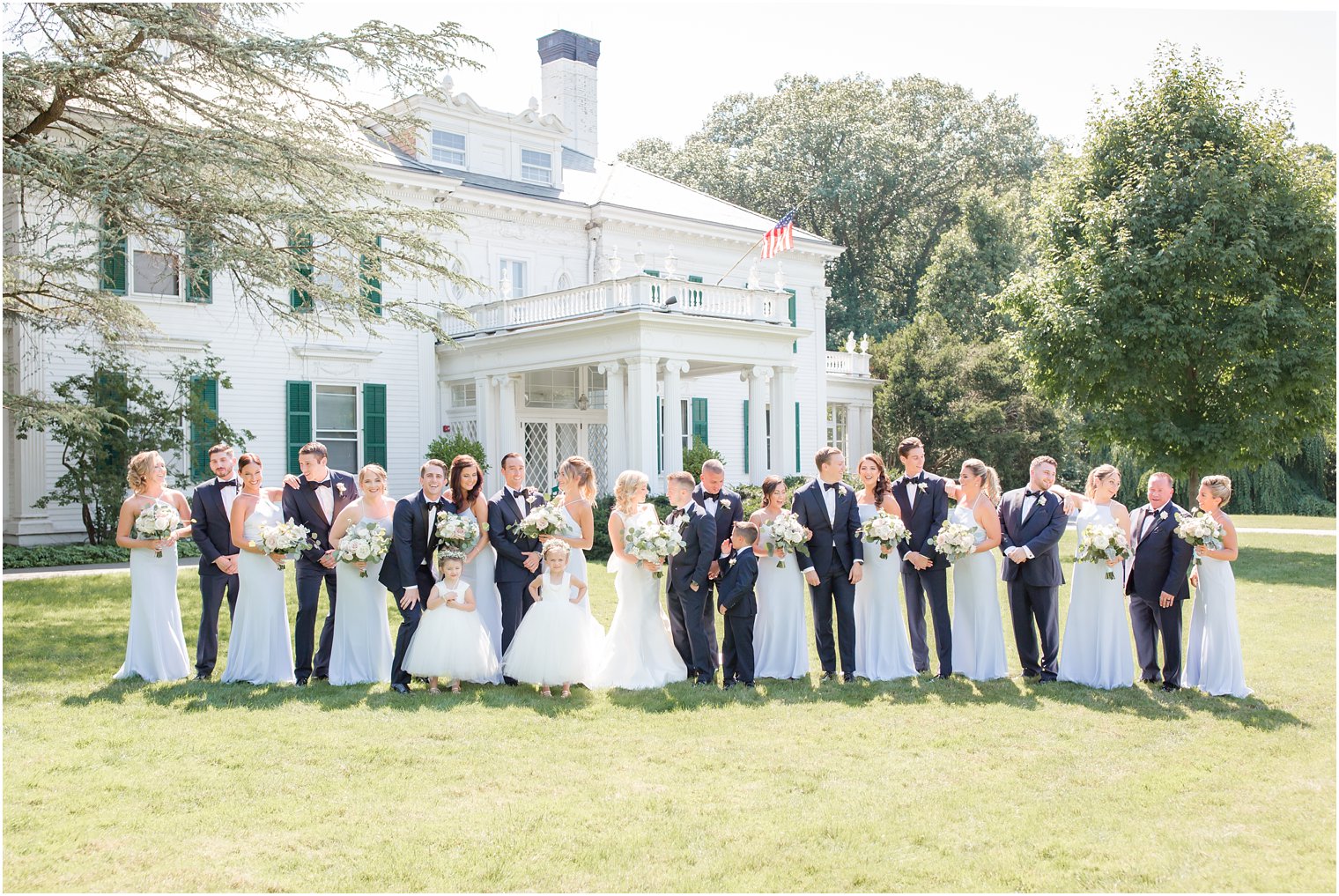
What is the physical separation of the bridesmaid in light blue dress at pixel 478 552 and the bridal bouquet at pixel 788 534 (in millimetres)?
2346

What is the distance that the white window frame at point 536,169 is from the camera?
1102 inches

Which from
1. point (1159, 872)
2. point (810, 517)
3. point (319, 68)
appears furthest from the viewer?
point (319, 68)

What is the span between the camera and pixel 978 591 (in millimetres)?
9500

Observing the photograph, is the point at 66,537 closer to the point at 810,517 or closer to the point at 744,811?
the point at 810,517

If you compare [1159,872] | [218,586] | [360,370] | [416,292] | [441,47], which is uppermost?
[441,47]

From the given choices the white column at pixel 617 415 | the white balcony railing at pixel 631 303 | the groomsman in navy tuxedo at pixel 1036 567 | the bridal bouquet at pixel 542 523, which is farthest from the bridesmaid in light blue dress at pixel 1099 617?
the white column at pixel 617 415

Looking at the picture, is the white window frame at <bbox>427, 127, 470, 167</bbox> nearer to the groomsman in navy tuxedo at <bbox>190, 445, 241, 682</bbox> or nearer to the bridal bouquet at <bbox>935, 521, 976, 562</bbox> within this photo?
the groomsman in navy tuxedo at <bbox>190, 445, 241, 682</bbox>

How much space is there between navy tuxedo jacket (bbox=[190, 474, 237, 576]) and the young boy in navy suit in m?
4.11

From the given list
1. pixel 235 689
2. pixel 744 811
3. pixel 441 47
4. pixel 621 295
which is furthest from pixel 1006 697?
pixel 621 295

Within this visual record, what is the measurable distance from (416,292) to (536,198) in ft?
12.0

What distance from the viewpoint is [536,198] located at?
2619 cm

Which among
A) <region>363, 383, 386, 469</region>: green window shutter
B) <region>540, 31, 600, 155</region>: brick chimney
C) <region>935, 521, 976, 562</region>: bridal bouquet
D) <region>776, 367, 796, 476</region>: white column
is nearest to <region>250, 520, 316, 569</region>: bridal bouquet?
<region>935, 521, 976, 562</region>: bridal bouquet

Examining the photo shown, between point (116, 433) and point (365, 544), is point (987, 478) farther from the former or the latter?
point (116, 433)

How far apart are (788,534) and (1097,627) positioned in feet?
8.41
